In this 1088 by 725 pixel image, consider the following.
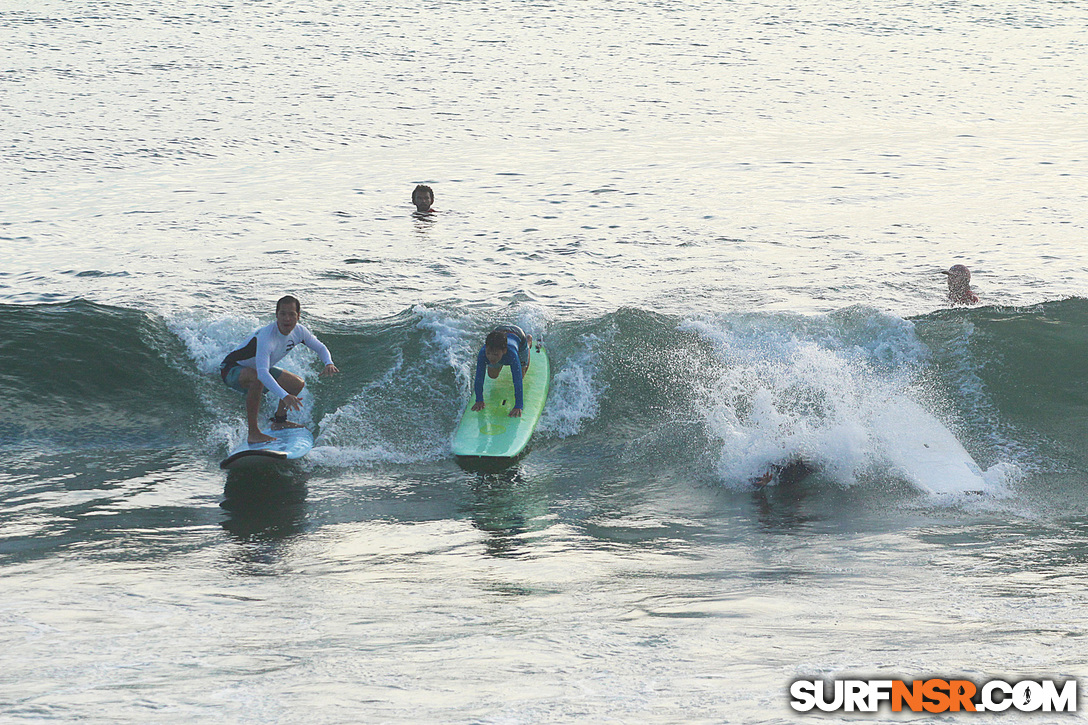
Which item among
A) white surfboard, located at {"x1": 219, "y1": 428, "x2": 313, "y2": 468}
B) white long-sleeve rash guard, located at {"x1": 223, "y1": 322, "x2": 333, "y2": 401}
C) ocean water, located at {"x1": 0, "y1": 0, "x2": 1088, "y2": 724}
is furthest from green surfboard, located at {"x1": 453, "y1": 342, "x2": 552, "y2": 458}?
white long-sleeve rash guard, located at {"x1": 223, "y1": 322, "x2": 333, "y2": 401}

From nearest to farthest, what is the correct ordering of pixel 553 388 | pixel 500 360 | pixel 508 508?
pixel 508 508
pixel 500 360
pixel 553 388

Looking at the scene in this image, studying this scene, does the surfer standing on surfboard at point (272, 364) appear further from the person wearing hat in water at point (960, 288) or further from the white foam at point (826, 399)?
the person wearing hat in water at point (960, 288)

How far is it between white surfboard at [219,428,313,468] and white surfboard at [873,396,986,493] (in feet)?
17.8

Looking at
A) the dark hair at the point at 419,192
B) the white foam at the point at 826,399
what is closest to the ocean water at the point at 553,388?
the white foam at the point at 826,399

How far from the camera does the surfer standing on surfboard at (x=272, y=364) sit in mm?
Result: 9461

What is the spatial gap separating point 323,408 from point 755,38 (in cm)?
2714

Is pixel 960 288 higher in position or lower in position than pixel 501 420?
higher

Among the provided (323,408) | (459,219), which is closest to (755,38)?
(459,219)

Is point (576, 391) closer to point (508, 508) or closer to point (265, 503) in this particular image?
point (508, 508)

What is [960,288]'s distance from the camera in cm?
1334

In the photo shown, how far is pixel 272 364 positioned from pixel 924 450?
6.21 m

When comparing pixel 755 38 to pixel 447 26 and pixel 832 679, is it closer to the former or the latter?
pixel 447 26

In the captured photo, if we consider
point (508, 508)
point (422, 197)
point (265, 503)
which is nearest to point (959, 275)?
point (508, 508)

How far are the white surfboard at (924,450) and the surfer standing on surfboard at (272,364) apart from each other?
17.5 feet
